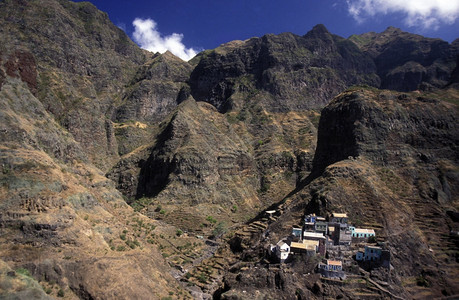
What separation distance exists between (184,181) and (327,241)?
62766 mm

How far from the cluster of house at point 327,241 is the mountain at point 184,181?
→ 121 inches

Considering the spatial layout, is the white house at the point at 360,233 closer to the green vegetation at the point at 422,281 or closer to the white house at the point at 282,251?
the green vegetation at the point at 422,281

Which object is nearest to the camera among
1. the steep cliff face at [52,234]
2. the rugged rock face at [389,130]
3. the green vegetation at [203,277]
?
the steep cliff face at [52,234]

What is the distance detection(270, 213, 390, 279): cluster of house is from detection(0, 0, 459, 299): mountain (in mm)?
3066

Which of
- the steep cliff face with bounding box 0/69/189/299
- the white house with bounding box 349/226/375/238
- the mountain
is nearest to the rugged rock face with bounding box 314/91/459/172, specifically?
the mountain

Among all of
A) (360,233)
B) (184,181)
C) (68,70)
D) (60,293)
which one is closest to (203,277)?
(360,233)

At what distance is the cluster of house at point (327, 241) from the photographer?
66.5 metres

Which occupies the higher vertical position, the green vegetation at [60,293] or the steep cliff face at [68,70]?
the steep cliff face at [68,70]

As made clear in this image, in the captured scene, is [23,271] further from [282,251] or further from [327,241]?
[327,241]

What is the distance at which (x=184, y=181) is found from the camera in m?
124

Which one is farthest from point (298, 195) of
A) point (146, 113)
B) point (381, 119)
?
point (146, 113)

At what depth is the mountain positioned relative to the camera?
53031 millimetres

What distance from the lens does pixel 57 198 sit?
182 feet

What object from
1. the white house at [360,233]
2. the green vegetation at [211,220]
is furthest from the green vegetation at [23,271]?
the green vegetation at [211,220]
